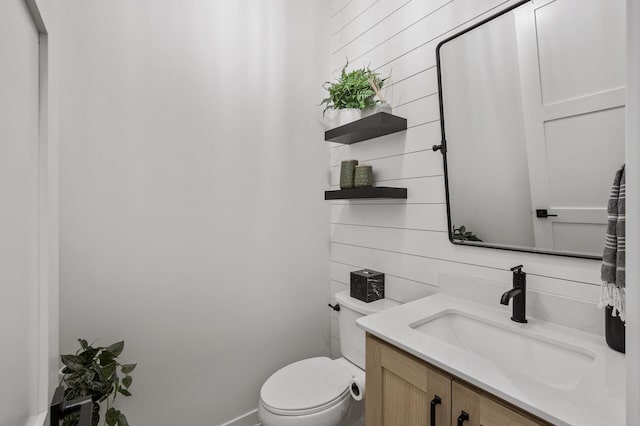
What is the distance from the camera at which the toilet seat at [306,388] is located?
1234 mm

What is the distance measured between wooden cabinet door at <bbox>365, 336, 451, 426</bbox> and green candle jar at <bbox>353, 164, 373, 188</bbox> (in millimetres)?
819

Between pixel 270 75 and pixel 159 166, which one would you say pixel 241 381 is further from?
pixel 270 75

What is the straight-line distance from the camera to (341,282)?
1903mm

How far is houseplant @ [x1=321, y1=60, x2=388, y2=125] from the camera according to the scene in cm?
151

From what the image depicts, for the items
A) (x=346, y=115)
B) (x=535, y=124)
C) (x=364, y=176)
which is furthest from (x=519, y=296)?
(x=346, y=115)

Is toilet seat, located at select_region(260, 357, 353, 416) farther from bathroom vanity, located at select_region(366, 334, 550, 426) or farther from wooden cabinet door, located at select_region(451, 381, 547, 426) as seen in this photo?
wooden cabinet door, located at select_region(451, 381, 547, 426)

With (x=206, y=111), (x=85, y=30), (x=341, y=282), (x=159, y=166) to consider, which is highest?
(x=85, y=30)

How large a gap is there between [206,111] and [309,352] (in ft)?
5.17

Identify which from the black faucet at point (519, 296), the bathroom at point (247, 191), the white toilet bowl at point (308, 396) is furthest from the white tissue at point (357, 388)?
the black faucet at point (519, 296)

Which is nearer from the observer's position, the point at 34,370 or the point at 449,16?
the point at 34,370

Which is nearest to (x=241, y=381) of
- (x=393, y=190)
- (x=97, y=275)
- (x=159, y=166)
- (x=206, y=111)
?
(x=97, y=275)

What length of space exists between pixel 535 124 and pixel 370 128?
68cm

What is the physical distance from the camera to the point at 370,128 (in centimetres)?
147

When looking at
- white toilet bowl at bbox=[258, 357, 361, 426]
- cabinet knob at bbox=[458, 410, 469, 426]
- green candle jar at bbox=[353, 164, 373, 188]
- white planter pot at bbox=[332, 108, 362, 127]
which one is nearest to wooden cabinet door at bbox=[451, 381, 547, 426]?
cabinet knob at bbox=[458, 410, 469, 426]
